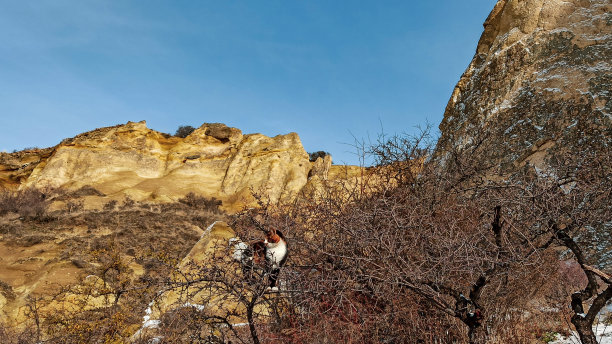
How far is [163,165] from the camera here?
115ft

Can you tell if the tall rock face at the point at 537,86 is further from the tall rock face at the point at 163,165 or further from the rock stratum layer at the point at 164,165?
the tall rock face at the point at 163,165

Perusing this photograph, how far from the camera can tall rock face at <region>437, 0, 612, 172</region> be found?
348 inches

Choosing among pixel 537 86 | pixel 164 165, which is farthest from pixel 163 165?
pixel 537 86

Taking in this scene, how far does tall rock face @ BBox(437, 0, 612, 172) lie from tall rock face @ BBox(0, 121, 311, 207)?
65.6 feet

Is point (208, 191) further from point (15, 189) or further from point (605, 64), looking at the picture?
point (605, 64)

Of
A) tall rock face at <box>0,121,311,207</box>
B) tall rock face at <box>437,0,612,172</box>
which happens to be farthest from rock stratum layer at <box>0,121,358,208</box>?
tall rock face at <box>437,0,612,172</box>

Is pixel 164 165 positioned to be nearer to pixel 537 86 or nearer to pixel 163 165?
pixel 163 165

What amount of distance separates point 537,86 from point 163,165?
30.3 metres

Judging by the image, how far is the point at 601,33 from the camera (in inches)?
388

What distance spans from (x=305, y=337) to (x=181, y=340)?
2470mm

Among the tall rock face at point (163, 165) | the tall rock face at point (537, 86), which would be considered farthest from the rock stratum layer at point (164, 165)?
the tall rock face at point (537, 86)

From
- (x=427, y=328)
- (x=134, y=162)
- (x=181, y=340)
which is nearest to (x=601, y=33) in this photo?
(x=427, y=328)

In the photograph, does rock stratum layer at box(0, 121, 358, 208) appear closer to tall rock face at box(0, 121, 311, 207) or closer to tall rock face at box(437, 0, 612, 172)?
tall rock face at box(0, 121, 311, 207)

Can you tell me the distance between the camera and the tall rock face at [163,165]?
103 ft
